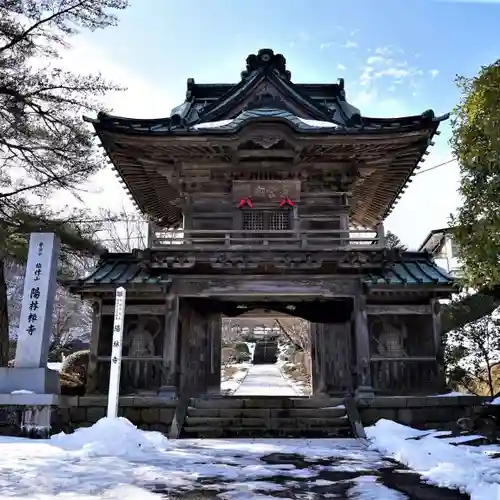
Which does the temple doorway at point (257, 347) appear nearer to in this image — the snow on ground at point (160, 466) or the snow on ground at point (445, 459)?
the snow on ground at point (445, 459)

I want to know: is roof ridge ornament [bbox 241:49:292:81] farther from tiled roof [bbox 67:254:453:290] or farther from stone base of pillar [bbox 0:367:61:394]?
stone base of pillar [bbox 0:367:61:394]

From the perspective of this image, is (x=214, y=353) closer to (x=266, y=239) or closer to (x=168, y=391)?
(x=168, y=391)

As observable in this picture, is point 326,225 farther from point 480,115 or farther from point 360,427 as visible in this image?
point 480,115

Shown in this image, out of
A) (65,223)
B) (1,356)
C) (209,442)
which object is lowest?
(209,442)

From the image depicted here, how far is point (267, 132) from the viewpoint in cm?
1252

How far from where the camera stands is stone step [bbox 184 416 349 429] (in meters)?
10.9

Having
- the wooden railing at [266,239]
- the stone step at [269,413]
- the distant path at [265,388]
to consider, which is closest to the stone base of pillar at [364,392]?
the stone step at [269,413]

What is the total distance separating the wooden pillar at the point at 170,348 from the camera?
11.8m

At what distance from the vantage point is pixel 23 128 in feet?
40.9

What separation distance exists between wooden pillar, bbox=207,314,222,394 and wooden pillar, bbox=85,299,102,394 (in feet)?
12.1

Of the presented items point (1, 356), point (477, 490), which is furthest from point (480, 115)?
point (1, 356)

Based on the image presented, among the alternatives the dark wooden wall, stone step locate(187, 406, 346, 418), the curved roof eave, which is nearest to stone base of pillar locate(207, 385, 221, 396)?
the dark wooden wall

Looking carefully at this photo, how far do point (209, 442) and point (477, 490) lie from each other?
232 inches

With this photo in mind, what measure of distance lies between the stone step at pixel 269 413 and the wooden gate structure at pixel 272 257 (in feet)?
2.62
